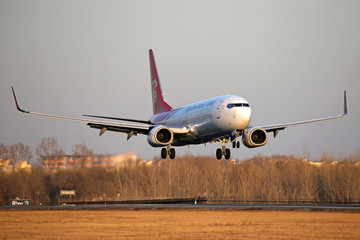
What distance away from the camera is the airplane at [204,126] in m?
47.6

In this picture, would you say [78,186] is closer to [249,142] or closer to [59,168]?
[59,168]

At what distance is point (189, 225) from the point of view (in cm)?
4469

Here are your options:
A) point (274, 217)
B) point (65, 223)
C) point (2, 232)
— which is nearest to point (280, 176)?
point (274, 217)

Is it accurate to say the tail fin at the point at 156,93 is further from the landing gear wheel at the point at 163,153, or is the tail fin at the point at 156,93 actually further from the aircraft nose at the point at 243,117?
the aircraft nose at the point at 243,117

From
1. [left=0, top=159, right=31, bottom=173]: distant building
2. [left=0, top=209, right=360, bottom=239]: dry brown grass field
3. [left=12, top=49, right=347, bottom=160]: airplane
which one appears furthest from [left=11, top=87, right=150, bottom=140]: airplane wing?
[left=0, top=159, right=31, bottom=173]: distant building

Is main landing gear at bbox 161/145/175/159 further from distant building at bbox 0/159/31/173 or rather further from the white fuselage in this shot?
distant building at bbox 0/159/31/173

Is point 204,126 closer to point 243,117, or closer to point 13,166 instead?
point 243,117

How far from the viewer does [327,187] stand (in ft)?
312

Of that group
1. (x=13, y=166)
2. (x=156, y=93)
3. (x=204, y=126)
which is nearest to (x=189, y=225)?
(x=204, y=126)

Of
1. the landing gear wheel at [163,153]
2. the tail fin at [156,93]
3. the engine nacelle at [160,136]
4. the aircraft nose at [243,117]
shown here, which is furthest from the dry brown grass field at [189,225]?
the tail fin at [156,93]

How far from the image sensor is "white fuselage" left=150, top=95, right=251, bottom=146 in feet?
155

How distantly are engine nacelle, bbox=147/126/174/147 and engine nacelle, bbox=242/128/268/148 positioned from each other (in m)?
6.52

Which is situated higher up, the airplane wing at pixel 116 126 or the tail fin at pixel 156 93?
the tail fin at pixel 156 93

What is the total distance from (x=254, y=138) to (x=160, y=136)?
328 inches
